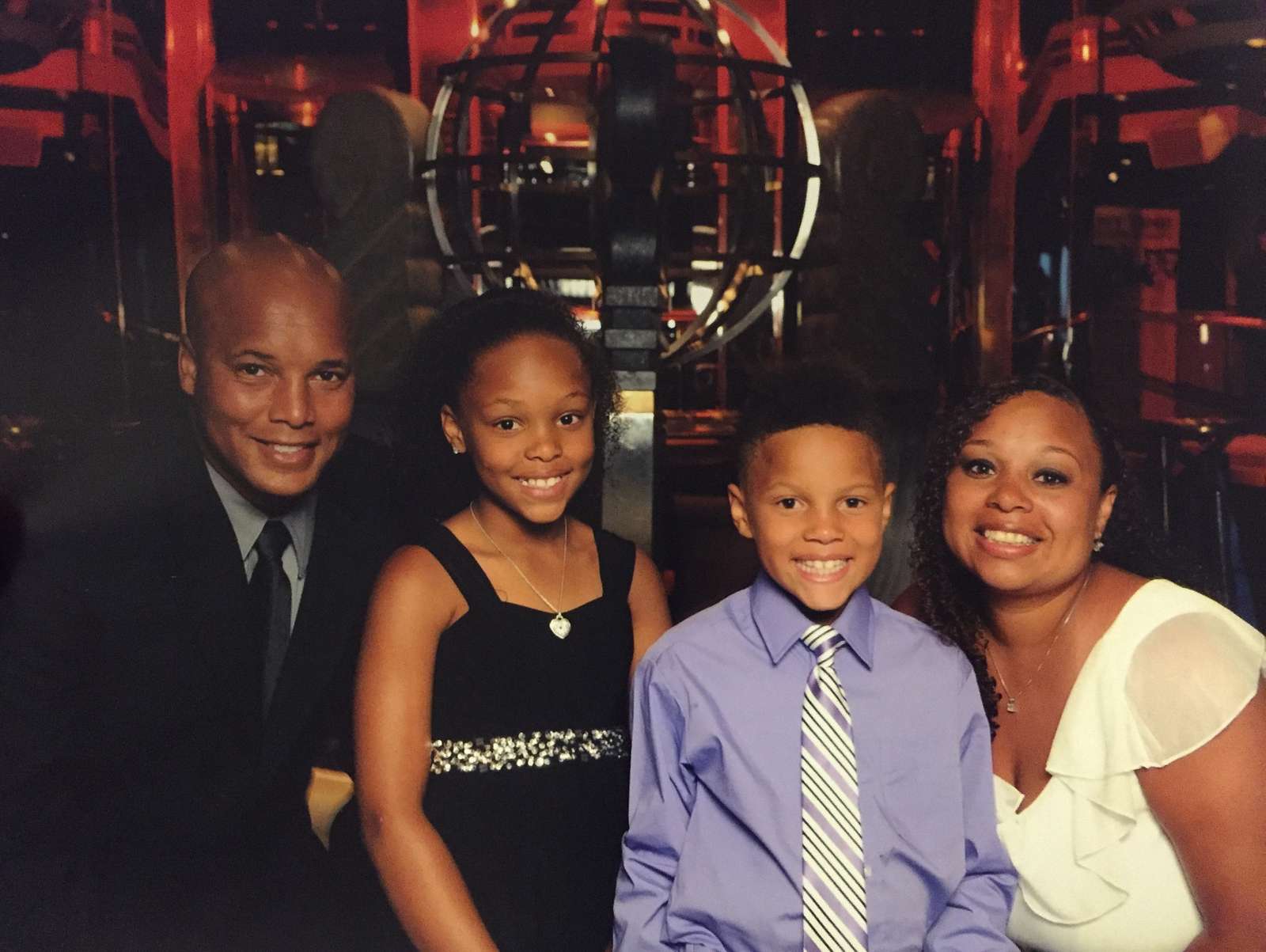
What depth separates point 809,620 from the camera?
1.77 m

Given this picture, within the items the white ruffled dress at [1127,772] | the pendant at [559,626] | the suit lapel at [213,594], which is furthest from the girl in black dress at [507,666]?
the white ruffled dress at [1127,772]

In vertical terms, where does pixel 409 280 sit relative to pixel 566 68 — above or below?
below

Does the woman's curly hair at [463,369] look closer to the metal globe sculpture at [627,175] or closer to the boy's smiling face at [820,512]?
the metal globe sculpture at [627,175]

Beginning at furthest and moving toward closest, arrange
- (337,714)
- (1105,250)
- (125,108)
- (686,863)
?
(1105,250), (125,108), (337,714), (686,863)

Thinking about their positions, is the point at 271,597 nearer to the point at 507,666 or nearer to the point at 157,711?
the point at 157,711

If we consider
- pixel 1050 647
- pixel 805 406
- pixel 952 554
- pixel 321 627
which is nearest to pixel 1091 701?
pixel 1050 647

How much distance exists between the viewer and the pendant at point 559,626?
78.2 inches

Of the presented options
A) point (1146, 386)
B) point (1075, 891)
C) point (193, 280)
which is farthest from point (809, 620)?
point (193, 280)

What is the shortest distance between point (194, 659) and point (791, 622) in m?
1.14

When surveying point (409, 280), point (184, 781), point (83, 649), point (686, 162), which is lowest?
point (184, 781)

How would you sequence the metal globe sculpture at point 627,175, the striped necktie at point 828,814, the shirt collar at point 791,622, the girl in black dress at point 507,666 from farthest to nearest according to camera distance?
the metal globe sculpture at point 627,175 → the girl in black dress at point 507,666 → the shirt collar at point 791,622 → the striped necktie at point 828,814

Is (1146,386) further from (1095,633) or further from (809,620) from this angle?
(809,620)

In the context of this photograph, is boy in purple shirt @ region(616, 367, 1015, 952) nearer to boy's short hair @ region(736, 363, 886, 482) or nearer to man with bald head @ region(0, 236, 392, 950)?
boy's short hair @ region(736, 363, 886, 482)

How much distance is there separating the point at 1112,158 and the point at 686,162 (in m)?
0.97
